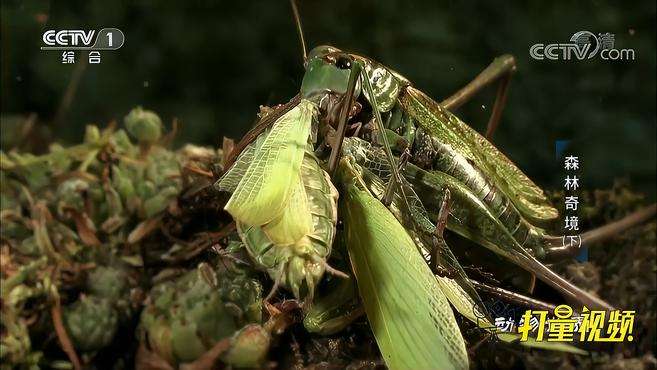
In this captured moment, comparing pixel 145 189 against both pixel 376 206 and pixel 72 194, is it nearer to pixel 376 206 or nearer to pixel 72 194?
pixel 72 194

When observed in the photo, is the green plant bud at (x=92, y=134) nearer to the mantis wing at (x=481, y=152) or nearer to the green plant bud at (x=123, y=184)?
the green plant bud at (x=123, y=184)

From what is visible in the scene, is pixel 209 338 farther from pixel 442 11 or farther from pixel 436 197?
pixel 442 11

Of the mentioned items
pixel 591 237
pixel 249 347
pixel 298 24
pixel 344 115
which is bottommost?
pixel 249 347

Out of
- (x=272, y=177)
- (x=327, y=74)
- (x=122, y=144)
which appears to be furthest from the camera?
(x=122, y=144)

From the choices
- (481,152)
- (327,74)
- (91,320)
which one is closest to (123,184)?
(91,320)

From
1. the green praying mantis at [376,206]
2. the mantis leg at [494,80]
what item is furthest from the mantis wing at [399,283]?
Result: the mantis leg at [494,80]

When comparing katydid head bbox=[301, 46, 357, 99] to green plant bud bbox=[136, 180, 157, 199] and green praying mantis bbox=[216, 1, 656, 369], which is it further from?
green plant bud bbox=[136, 180, 157, 199]
